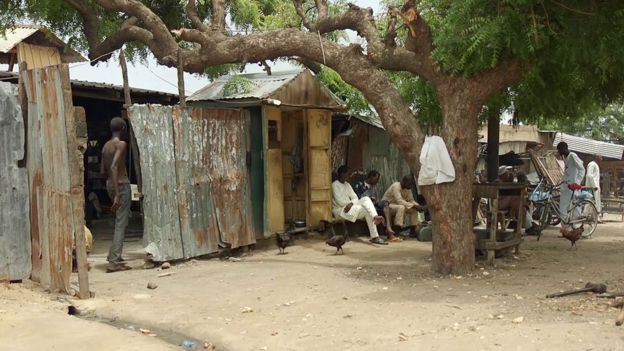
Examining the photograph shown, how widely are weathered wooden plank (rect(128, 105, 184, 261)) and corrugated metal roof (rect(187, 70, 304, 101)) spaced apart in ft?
6.14

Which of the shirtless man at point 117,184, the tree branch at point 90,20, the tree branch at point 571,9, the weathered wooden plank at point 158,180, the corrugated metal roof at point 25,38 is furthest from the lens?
the corrugated metal roof at point 25,38

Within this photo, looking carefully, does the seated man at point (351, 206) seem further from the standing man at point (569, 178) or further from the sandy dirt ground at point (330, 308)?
the standing man at point (569, 178)

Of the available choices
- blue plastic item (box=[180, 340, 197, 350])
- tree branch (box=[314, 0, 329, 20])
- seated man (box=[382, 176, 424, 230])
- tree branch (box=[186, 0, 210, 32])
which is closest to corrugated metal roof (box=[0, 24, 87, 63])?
tree branch (box=[186, 0, 210, 32])

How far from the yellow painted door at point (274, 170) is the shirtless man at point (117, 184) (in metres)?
2.68

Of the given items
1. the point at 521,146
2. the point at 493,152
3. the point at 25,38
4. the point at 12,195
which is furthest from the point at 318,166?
the point at 521,146

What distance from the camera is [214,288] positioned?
23.8 ft

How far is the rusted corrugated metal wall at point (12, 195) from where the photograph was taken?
645 cm

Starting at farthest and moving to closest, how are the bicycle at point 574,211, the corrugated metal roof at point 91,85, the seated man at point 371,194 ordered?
the bicycle at point 574,211 → the seated man at point 371,194 → the corrugated metal roof at point 91,85

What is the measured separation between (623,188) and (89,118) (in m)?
17.3

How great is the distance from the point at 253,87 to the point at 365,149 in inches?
134

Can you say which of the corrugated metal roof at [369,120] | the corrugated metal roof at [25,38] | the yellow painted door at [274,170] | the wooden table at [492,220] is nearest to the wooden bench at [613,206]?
the corrugated metal roof at [369,120]

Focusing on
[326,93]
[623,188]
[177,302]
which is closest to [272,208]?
[326,93]

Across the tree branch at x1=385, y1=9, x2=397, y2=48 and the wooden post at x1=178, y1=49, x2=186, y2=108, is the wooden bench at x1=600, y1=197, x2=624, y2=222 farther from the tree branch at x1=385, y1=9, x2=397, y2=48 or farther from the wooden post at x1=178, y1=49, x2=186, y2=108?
the wooden post at x1=178, y1=49, x2=186, y2=108

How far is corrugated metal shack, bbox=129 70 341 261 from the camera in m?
8.42
